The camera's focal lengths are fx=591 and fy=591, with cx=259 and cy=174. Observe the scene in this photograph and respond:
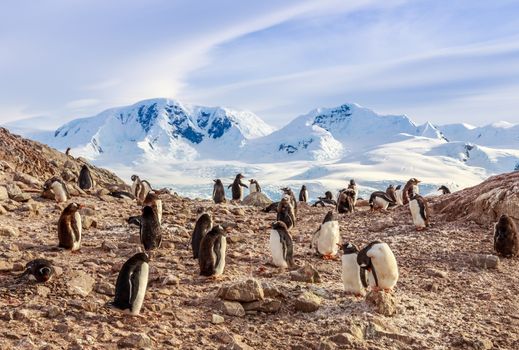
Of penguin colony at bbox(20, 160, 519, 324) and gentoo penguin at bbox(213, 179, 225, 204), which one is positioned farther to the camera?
gentoo penguin at bbox(213, 179, 225, 204)

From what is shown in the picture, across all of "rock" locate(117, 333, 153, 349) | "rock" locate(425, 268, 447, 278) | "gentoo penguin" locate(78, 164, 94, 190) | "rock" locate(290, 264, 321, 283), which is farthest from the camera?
"gentoo penguin" locate(78, 164, 94, 190)

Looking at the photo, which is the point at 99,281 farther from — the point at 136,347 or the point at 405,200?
the point at 405,200

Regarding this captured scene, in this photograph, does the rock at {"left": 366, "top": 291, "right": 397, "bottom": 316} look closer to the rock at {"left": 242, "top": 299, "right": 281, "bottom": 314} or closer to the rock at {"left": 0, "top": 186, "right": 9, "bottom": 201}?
the rock at {"left": 242, "top": 299, "right": 281, "bottom": 314}

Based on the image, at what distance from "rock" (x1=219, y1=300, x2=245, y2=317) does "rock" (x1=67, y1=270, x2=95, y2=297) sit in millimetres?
1604

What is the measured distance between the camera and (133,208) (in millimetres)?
15680

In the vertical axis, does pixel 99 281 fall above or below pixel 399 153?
below

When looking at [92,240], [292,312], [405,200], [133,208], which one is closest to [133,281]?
[292,312]

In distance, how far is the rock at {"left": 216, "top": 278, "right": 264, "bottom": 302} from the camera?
7.23m

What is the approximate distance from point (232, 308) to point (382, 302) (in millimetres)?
1902

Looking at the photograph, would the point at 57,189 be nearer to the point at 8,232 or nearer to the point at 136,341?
the point at 8,232

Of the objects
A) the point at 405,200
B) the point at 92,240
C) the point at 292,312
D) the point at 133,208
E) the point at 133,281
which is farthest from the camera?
the point at 405,200

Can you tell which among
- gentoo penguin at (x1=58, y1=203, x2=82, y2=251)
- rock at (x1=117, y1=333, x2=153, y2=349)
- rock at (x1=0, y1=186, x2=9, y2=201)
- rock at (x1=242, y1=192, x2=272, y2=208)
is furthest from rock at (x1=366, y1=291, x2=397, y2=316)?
rock at (x1=242, y1=192, x2=272, y2=208)

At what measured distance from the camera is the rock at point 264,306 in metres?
7.21

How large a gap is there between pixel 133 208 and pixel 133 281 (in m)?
9.24
